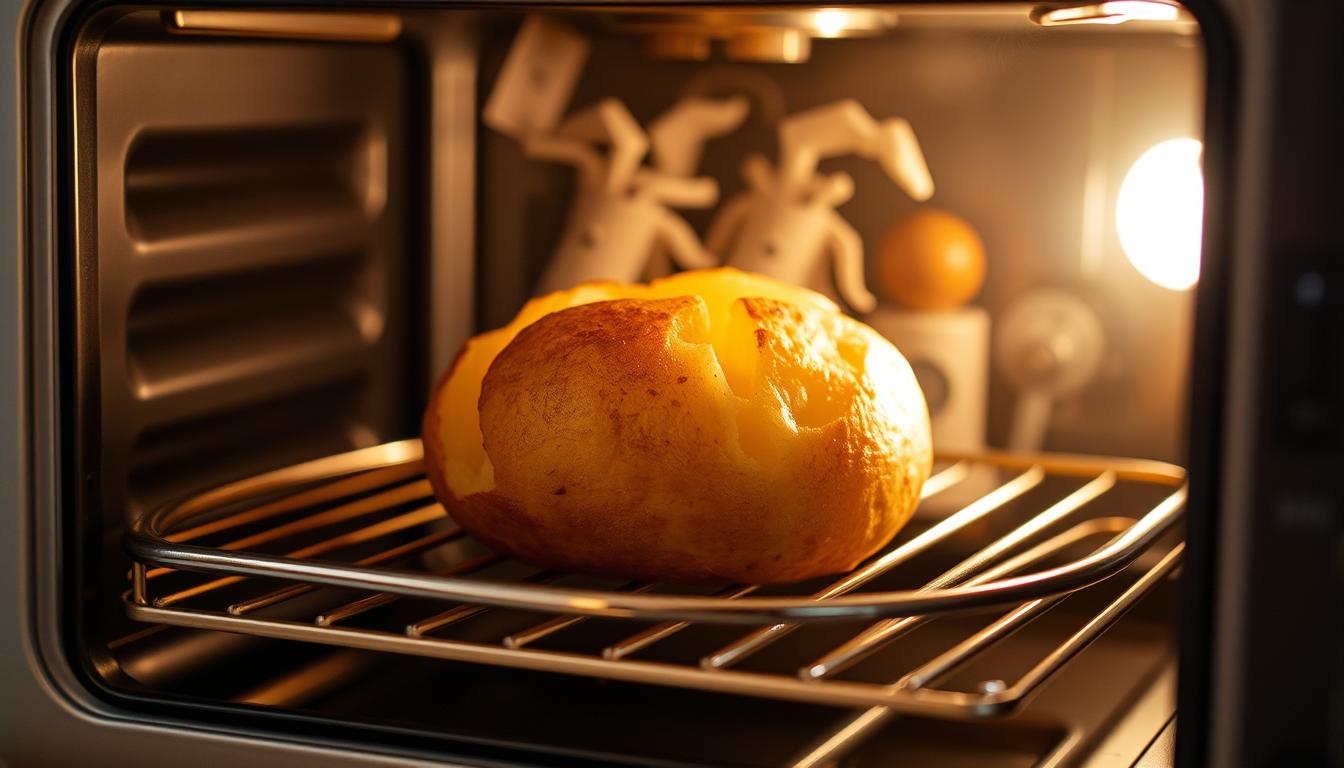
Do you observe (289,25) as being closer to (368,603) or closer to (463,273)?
(463,273)

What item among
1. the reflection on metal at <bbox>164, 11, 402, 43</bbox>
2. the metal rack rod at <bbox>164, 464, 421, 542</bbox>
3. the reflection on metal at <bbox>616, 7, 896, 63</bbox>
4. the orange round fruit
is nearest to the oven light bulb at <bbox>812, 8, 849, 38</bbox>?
the reflection on metal at <bbox>616, 7, 896, 63</bbox>

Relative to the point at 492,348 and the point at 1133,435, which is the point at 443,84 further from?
the point at 1133,435

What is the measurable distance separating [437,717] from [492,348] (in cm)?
24

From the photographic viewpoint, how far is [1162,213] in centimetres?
105

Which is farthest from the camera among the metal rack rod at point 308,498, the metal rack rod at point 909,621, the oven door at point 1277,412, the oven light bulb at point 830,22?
the oven light bulb at point 830,22

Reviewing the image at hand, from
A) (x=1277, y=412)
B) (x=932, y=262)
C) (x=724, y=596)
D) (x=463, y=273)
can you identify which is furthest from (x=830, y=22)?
(x=1277, y=412)

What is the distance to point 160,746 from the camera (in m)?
0.72

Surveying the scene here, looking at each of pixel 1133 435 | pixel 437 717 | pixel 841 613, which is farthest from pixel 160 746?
pixel 1133 435

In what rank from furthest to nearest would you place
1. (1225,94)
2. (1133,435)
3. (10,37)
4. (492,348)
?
(1133,435), (492,348), (10,37), (1225,94)

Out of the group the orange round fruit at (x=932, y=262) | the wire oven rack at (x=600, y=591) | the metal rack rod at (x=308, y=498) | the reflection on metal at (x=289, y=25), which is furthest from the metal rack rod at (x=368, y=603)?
the orange round fruit at (x=932, y=262)

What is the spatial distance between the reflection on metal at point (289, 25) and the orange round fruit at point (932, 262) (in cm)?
39

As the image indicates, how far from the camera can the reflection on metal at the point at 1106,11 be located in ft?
1.96

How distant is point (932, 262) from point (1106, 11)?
0.44 m

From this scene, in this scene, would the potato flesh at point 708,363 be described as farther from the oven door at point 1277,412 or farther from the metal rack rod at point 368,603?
the oven door at point 1277,412
